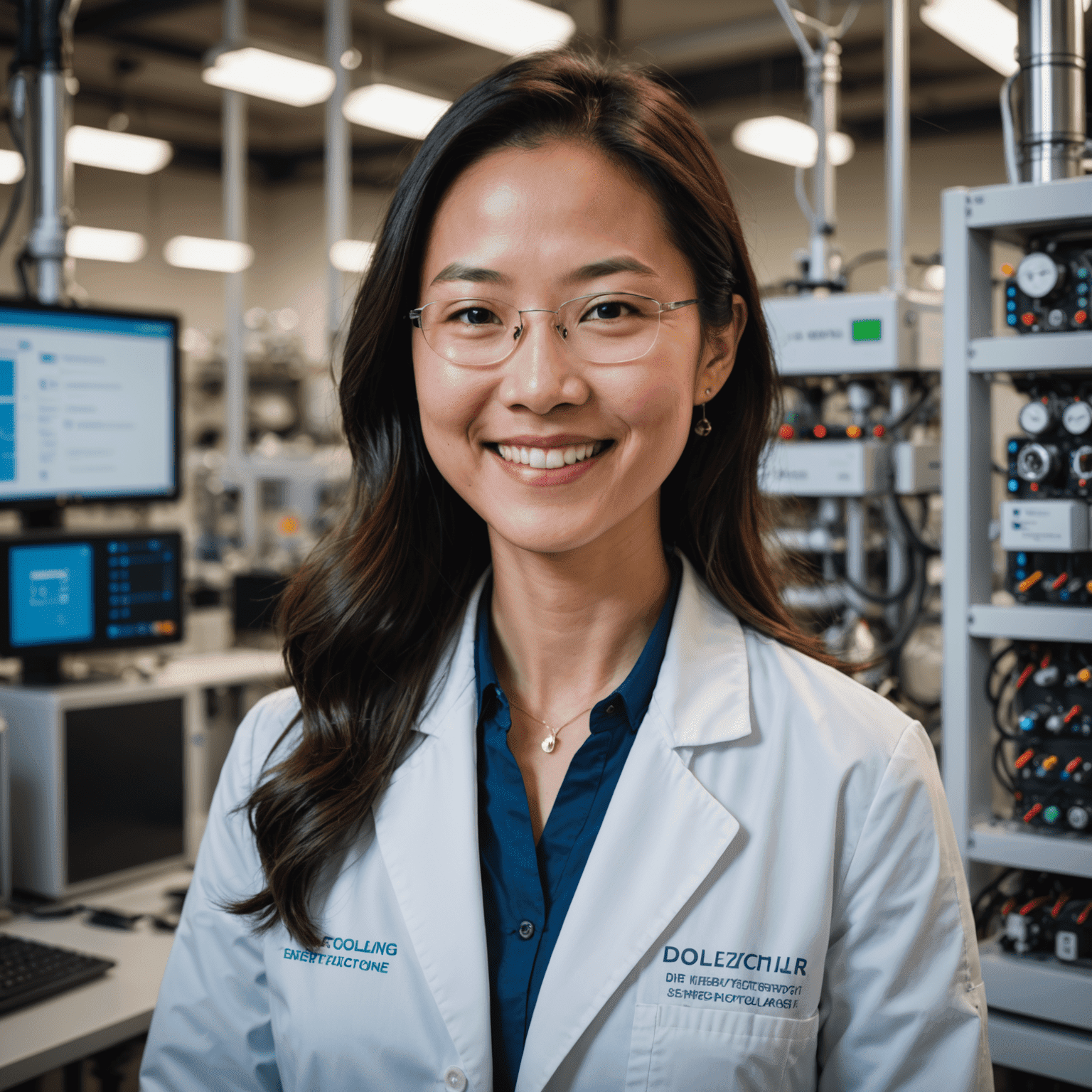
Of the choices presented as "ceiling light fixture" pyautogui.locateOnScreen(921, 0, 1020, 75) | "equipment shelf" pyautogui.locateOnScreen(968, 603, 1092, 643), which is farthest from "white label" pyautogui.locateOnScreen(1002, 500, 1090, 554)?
"ceiling light fixture" pyautogui.locateOnScreen(921, 0, 1020, 75)

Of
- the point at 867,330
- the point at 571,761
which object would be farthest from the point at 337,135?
the point at 571,761

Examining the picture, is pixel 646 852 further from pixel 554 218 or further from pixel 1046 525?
pixel 1046 525

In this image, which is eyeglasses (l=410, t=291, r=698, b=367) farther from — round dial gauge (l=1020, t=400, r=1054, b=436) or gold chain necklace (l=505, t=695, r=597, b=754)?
round dial gauge (l=1020, t=400, r=1054, b=436)

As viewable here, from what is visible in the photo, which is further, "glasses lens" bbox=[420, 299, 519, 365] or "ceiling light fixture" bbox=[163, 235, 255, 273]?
"ceiling light fixture" bbox=[163, 235, 255, 273]

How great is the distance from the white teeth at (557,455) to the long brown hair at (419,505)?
0.63 ft

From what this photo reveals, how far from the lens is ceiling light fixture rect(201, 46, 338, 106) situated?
3893 mm

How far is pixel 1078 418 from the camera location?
1.91 metres

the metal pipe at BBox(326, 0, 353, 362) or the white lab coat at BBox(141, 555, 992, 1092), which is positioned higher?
the metal pipe at BBox(326, 0, 353, 362)

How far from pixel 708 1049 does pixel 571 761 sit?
0.95 ft

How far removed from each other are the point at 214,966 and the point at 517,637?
462 mm

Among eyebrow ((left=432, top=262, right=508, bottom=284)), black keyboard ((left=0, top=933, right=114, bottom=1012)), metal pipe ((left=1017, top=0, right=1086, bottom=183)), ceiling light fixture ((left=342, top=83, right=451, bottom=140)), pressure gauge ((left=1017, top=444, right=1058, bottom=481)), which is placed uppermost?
ceiling light fixture ((left=342, top=83, right=451, bottom=140))

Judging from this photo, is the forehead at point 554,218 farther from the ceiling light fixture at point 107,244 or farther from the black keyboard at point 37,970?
the ceiling light fixture at point 107,244

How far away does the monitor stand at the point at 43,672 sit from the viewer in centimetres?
195

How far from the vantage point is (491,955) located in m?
1.07
